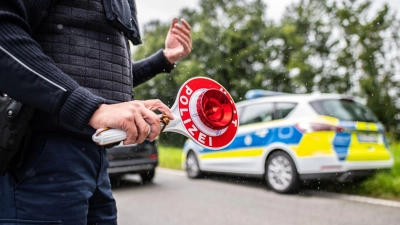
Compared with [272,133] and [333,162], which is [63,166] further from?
[272,133]

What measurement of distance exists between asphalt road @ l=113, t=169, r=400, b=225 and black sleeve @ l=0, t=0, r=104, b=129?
3487 mm

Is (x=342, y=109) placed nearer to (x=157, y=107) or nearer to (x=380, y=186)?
(x=380, y=186)

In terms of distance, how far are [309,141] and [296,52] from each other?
1568 centimetres

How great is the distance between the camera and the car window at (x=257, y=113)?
5949mm

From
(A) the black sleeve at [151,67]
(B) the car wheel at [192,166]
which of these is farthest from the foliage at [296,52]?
(A) the black sleeve at [151,67]

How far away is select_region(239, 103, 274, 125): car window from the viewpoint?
595 cm

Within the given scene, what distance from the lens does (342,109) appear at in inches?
215

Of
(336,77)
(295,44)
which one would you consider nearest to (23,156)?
(336,77)

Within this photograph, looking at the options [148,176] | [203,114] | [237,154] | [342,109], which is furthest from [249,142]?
[203,114]

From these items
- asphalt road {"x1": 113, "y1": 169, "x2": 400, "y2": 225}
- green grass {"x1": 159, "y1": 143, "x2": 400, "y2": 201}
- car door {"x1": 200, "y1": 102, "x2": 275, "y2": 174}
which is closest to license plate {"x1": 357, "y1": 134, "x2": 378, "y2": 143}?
green grass {"x1": 159, "y1": 143, "x2": 400, "y2": 201}

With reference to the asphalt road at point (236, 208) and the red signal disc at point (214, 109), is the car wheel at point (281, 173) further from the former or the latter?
the red signal disc at point (214, 109)

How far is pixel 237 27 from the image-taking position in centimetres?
2289

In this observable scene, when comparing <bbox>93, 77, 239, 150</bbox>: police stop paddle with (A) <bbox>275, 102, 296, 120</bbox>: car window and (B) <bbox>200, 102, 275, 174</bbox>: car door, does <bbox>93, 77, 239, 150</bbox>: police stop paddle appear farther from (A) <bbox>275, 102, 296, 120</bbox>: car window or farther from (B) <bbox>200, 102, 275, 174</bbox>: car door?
(B) <bbox>200, 102, 275, 174</bbox>: car door

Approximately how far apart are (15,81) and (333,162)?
4970mm
